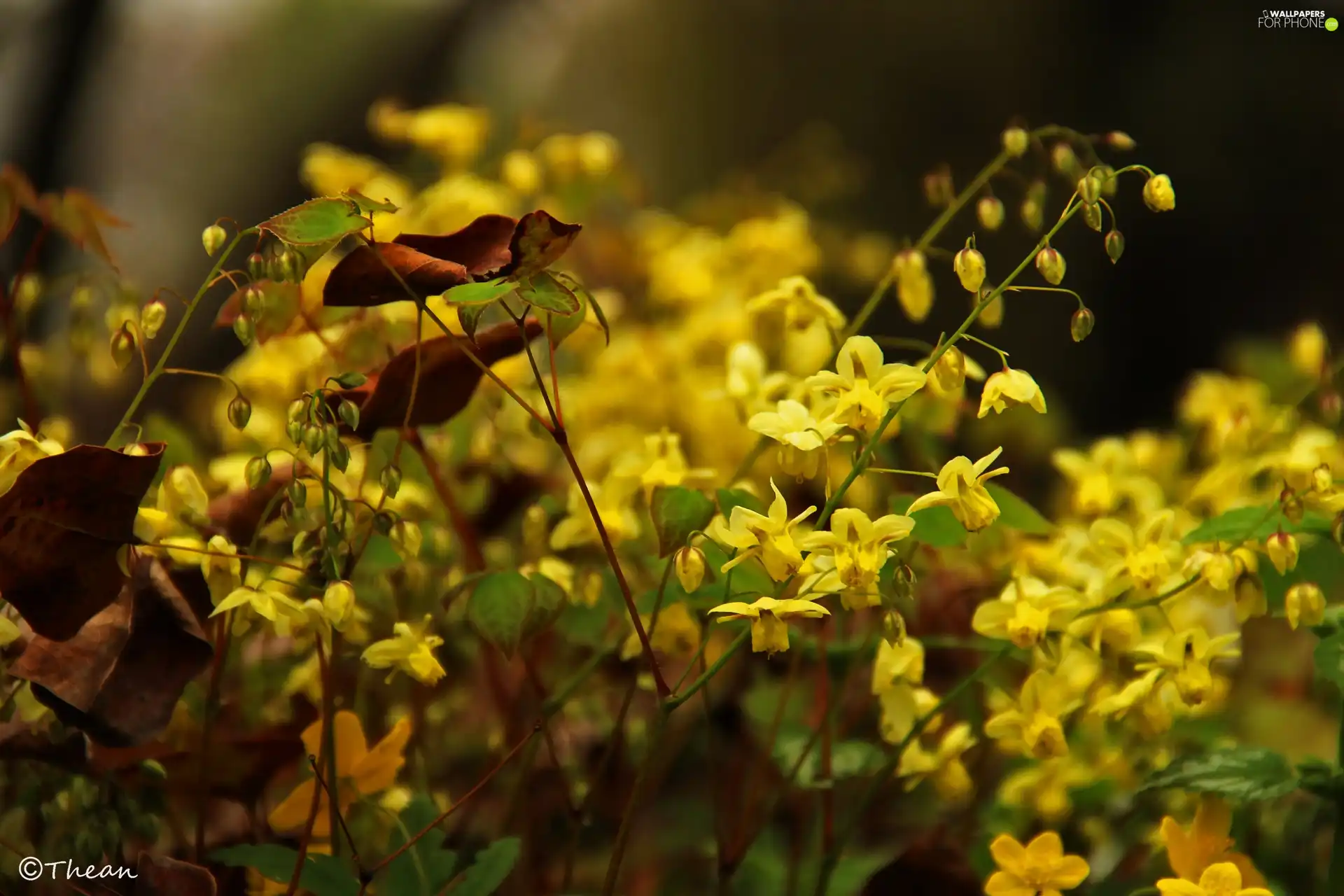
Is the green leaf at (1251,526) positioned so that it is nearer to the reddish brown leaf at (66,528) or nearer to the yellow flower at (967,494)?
the yellow flower at (967,494)

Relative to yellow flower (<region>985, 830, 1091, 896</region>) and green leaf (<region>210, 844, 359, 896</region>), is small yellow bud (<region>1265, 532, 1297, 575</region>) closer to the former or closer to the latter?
yellow flower (<region>985, 830, 1091, 896</region>)

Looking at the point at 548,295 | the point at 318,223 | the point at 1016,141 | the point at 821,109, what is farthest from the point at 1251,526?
the point at 821,109

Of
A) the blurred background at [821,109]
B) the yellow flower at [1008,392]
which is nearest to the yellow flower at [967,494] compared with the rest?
the yellow flower at [1008,392]

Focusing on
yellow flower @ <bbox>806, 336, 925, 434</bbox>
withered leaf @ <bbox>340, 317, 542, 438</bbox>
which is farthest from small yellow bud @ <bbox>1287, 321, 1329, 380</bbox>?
withered leaf @ <bbox>340, 317, 542, 438</bbox>

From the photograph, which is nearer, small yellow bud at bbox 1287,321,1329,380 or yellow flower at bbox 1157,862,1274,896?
yellow flower at bbox 1157,862,1274,896

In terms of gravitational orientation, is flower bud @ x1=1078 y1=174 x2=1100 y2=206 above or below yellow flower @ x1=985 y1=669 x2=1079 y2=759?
above

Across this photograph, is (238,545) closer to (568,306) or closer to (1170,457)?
(568,306)
